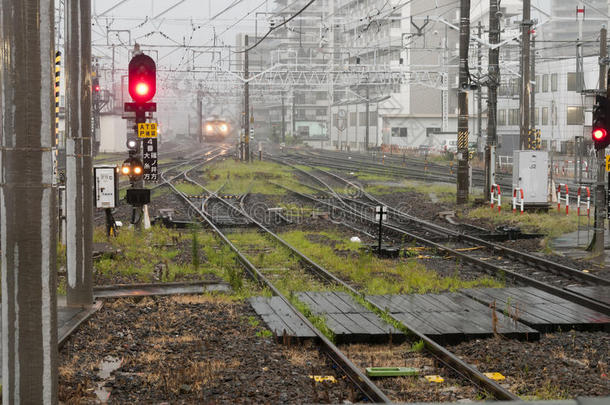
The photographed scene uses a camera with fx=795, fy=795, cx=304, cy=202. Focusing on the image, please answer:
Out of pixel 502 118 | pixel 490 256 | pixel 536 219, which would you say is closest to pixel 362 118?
pixel 502 118

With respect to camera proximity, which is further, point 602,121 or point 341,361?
point 602,121

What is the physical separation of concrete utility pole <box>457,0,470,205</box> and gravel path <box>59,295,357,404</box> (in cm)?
1543

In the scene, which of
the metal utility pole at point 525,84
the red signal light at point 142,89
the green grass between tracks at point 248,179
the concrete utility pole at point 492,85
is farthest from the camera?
the green grass between tracks at point 248,179

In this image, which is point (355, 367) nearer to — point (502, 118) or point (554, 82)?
point (554, 82)

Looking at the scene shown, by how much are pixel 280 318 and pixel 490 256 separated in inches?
296

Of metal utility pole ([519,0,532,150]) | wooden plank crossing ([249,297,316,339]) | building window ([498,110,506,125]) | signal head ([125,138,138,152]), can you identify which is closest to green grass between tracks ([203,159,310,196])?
metal utility pole ([519,0,532,150])

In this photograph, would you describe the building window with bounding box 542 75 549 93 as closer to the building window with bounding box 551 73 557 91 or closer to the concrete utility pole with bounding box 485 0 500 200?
the building window with bounding box 551 73 557 91

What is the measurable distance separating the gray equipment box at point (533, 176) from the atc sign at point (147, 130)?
12.1 meters

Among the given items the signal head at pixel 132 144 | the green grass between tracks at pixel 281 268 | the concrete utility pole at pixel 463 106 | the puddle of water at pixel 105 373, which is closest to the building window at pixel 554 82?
the concrete utility pole at pixel 463 106

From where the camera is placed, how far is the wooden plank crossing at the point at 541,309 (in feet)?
33.7

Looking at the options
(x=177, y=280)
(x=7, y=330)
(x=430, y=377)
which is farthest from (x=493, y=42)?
(x=7, y=330)

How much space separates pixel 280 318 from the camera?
10.4m

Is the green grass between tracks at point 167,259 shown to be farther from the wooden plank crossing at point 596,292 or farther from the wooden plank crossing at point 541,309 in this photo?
the wooden plank crossing at point 596,292

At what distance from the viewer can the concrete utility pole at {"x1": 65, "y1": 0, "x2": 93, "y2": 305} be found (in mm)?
10453
